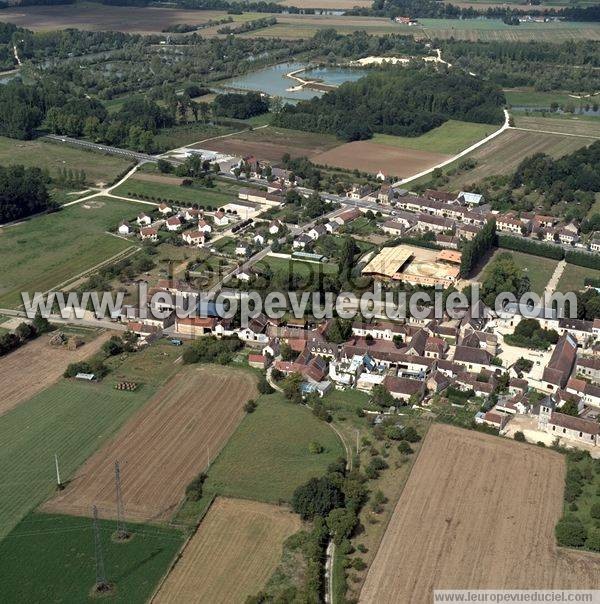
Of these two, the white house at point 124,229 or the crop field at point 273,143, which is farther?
the crop field at point 273,143

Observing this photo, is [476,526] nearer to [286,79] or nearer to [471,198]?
[471,198]

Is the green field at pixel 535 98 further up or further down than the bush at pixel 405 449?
further up

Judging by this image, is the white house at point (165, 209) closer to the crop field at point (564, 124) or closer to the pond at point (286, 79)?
the crop field at point (564, 124)

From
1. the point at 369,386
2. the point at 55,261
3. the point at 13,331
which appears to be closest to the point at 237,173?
the point at 55,261

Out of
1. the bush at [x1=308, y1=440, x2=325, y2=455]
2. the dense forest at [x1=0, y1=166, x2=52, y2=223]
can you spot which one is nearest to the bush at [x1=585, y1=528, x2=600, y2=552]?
the bush at [x1=308, y1=440, x2=325, y2=455]

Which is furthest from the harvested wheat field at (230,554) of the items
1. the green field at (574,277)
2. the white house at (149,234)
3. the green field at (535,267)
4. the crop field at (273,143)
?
the crop field at (273,143)
